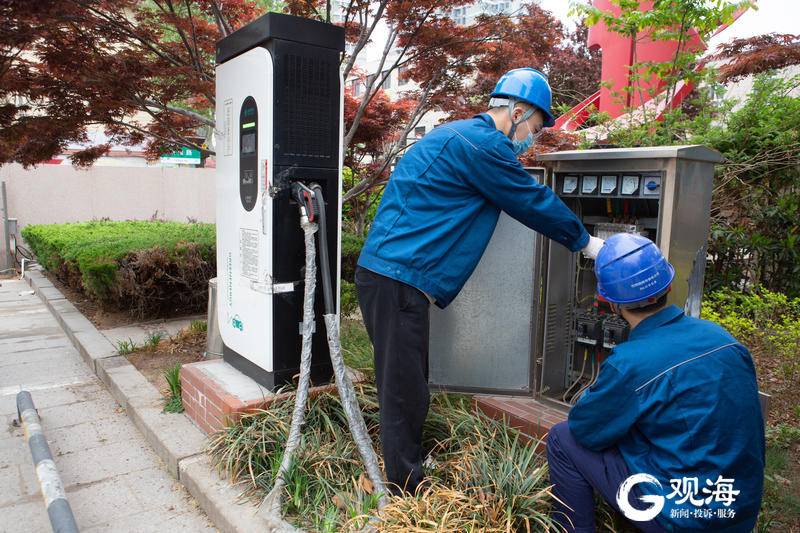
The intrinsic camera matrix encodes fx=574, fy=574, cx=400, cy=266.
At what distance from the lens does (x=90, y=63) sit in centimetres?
493

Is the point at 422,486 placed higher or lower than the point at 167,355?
higher

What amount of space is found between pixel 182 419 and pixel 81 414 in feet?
3.56

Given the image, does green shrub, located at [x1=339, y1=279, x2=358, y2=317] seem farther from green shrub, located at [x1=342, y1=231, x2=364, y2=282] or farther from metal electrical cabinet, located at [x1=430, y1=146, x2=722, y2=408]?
metal electrical cabinet, located at [x1=430, y1=146, x2=722, y2=408]

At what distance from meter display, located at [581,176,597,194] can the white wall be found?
1137cm

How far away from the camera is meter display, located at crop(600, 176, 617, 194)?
10.4 feet

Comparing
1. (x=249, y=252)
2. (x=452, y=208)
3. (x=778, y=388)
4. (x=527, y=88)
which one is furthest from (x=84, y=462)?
(x=778, y=388)

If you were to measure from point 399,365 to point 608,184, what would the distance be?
1604 millimetres

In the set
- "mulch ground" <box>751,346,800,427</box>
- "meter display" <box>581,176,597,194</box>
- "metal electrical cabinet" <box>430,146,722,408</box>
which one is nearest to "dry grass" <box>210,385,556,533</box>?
"metal electrical cabinet" <box>430,146,722,408</box>

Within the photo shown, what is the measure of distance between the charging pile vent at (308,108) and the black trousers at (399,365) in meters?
1.09

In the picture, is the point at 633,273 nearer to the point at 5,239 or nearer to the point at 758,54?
the point at 758,54

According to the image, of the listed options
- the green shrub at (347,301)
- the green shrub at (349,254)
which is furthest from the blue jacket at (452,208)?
the green shrub at (349,254)

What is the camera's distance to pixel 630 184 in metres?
3.11

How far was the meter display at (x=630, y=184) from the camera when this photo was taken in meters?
3.08

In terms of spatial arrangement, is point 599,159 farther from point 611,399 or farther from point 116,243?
point 116,243
